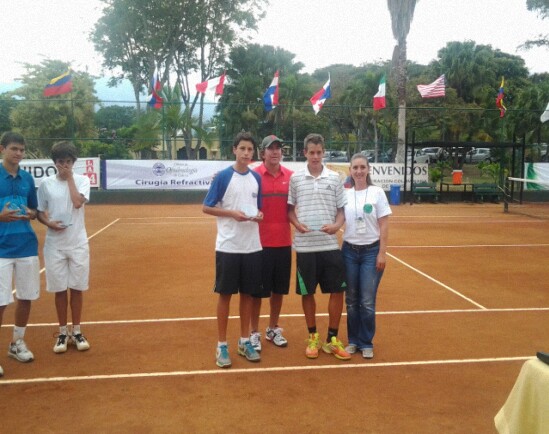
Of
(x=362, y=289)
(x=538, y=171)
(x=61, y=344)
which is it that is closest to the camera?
(x=362, y=289)

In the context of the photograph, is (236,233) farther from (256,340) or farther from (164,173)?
(164,173)

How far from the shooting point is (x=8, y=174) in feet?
14.6

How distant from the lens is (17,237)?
4.43m

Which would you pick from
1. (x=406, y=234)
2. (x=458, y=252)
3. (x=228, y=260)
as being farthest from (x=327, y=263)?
(x=406, y=234)

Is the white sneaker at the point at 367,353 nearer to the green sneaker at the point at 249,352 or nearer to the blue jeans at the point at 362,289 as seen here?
the blue jeans at the point at 362,289

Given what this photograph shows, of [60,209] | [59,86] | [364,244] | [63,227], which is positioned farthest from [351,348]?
[59,86]

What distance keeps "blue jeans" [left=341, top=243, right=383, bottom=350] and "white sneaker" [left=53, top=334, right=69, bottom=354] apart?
2536 millimetres

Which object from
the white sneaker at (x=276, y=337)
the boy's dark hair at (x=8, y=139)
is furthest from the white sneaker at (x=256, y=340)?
the boy's dark hair at (x=8, y=139)

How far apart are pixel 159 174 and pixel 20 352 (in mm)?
15794

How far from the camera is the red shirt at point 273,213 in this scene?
15.4 feet

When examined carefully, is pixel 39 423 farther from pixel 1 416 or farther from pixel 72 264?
pixel 72 264

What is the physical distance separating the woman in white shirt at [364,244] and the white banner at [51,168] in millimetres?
15725

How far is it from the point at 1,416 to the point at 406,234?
1014 centimetres

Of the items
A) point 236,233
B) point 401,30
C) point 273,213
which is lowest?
point 236,233
